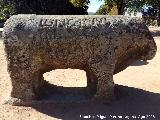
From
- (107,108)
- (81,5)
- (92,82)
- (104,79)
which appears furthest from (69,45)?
(81,5)

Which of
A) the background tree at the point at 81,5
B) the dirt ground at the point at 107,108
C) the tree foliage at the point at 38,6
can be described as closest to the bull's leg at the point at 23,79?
the dirt ground at the point at 107,108

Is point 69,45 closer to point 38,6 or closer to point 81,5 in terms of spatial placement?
point 38,6

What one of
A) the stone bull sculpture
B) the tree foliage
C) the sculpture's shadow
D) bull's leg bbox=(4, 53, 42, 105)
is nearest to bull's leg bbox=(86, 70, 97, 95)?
the stone bull sculpture

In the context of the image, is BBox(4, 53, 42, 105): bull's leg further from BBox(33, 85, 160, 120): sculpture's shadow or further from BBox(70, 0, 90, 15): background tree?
BBox(70, 0, 90, 15): background tree

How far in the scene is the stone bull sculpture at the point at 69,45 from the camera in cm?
875

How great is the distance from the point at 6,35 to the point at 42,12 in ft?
69.8

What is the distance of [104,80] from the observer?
902 centimetres

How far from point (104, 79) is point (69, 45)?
1.13 m

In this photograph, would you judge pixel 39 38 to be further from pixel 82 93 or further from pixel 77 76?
pixel 77 76

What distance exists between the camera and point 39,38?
875 centimetres

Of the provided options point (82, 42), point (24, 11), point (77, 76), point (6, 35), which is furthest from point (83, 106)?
point (24, 11)

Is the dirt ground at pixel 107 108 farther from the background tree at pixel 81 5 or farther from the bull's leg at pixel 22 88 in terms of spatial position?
the background tree at pixel 81 5

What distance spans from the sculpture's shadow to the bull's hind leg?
18 centimetres

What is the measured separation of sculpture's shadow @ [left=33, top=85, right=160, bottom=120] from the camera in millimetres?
8555
